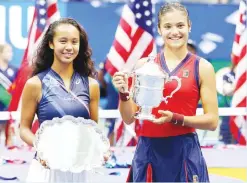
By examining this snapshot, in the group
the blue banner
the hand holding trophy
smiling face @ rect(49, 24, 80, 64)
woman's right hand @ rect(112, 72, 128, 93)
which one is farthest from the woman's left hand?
the blue banner

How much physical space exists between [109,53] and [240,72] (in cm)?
167

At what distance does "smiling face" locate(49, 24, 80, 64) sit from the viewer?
122 inches

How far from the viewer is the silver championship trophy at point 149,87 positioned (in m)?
2.85

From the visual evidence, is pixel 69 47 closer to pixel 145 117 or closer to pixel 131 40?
pixel 145 117

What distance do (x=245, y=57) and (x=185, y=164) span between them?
17.1 feet

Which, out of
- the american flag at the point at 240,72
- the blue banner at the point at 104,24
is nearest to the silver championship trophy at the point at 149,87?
the blue banner at the point at 104,24

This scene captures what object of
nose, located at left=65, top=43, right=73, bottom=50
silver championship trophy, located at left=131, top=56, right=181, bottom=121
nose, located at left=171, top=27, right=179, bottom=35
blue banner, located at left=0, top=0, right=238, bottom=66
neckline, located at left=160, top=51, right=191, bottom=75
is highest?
blue banner, located at left=0, top=0, right=238, bottom=66

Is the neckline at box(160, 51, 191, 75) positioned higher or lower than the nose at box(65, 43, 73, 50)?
lower

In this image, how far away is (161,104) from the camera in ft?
9.80

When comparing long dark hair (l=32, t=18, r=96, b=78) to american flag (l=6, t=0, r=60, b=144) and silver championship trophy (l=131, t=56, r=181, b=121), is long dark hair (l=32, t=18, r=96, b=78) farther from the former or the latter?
american flag (l=6, t=0, r=60, b=144)

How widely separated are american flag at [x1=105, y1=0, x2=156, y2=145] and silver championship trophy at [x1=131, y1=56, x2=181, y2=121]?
4534mm

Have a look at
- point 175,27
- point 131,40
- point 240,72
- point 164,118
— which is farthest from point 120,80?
point 240,72

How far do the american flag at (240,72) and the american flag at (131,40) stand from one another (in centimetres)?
116

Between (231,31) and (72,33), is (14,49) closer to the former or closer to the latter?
(231,31)
